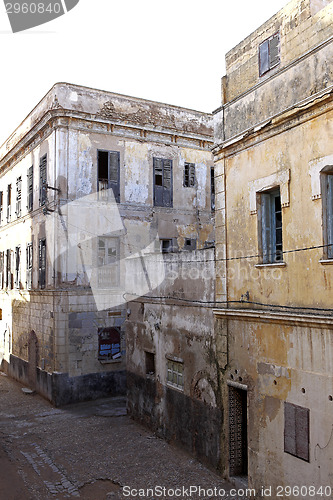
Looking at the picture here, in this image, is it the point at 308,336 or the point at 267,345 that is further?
the point at 267,345

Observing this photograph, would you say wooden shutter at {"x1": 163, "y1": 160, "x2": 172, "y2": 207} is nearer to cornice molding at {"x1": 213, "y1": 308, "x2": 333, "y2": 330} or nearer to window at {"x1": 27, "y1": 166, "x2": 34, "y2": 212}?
window at {"x1": 27, "y1": 166, "x2": 34, "y2": 212}

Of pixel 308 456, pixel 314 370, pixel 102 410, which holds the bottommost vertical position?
pixel 102 410

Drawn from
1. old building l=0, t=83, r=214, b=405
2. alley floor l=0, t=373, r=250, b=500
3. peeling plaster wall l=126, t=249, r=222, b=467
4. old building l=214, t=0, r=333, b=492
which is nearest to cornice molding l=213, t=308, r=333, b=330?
old building l=214, t=0, r=333, b=492

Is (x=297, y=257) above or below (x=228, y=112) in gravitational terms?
below

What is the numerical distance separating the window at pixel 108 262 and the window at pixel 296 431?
10.4 meters

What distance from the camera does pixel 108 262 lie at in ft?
57.0

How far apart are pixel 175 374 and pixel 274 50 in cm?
783

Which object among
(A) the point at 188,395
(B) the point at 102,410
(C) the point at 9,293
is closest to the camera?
(A) the point at 188,395

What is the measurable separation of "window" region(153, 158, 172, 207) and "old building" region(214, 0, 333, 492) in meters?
8.64

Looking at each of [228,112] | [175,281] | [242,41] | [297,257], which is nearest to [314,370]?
[297,257]

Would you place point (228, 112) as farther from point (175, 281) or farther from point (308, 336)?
point (308, 336)

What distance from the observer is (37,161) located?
61.7 feet

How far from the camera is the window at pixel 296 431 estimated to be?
7512mm

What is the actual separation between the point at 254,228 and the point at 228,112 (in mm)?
2786
